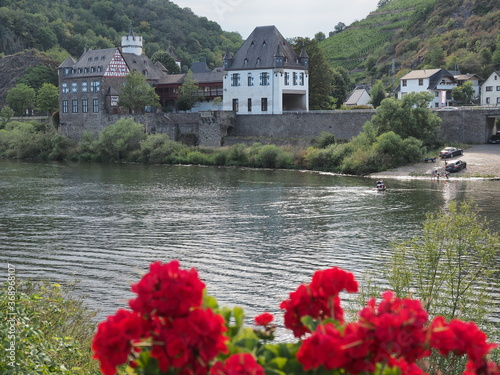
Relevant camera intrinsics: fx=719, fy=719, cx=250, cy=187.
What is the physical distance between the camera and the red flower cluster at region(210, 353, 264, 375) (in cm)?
384

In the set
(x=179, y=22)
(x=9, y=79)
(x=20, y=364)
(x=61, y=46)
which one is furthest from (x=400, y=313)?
(x=179, y=22)

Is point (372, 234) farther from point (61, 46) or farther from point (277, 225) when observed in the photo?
point (61, 46)

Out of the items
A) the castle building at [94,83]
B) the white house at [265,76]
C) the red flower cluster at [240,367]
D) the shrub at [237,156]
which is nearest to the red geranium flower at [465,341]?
the red flower cluster at [240,367]

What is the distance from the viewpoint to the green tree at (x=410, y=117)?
5431 centimetres

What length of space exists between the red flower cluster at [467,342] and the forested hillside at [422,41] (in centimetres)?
9139

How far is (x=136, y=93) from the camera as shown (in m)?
71.9

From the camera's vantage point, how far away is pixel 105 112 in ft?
248

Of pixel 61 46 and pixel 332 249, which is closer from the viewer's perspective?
pixel 332 249

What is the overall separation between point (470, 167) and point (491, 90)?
36217mm

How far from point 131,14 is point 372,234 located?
467 ft

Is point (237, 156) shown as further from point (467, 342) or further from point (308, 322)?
point (467, 342)

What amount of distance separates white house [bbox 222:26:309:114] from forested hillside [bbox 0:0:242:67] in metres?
56.2

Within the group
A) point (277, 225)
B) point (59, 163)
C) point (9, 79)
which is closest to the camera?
point (277, 225)

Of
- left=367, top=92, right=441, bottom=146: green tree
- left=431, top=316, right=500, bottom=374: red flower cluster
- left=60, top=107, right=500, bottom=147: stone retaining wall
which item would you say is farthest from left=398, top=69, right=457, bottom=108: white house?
left=431, top=316, right=500, bottom=374: red flower cluster
